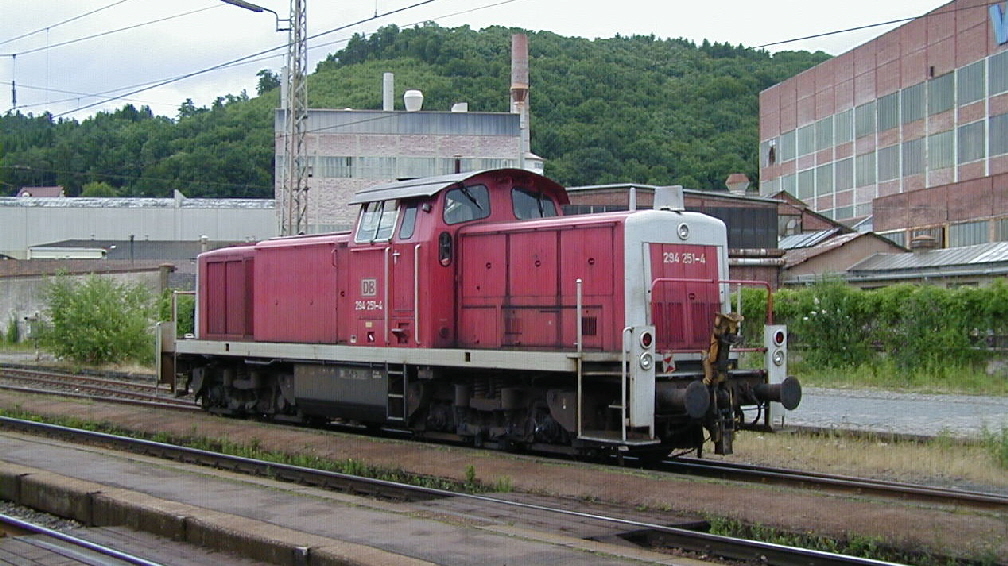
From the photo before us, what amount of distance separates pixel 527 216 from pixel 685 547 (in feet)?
21.4

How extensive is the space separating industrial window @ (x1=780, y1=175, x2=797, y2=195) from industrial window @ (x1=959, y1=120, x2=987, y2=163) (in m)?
20.6

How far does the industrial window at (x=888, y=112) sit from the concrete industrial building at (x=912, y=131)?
59mm

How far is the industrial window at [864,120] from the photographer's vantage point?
60594 millimetres

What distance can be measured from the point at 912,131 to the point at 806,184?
563 inches

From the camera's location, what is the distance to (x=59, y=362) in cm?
3419

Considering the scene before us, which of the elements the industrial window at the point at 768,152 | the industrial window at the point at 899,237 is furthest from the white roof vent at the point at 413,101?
the industrial window at the point at 768,152

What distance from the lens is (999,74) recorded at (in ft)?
157

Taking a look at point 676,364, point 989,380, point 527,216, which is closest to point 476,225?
point 527,216

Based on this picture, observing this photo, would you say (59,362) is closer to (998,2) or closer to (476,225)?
(476,225)

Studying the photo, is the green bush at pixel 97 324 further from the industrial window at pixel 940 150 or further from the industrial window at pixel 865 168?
the industrial window at pixel 865 168

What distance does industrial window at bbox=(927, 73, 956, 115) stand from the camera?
52.3 metres

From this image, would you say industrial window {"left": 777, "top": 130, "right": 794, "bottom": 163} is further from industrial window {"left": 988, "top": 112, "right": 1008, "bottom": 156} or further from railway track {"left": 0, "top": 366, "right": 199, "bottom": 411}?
railway track {"left": 0, "top": 366, "right": 199, "bottom": 411}

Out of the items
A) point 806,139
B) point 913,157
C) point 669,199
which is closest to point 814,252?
point 913,157

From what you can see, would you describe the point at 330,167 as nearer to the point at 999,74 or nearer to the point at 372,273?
the point at 999,74
